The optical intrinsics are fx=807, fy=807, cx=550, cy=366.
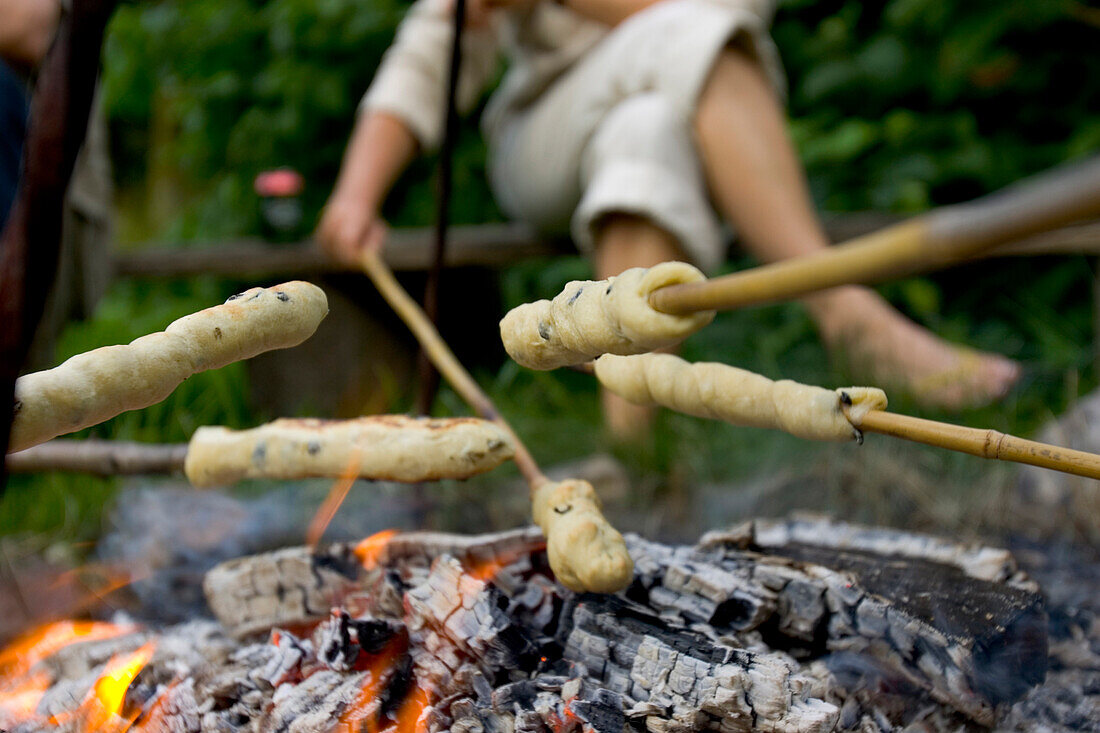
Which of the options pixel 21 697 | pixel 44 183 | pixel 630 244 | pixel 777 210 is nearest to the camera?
pixel 44 183

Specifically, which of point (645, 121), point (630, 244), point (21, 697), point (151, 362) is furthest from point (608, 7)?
point (21, 697)

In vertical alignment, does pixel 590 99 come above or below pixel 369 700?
above

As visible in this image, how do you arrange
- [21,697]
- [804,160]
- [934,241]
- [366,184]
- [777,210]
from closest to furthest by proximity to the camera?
[934,241] → [21,697] → [777,210] → [366,184] → [804,160]

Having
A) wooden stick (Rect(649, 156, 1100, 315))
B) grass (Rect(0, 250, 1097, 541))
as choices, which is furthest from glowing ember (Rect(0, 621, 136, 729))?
wooden stick (Rect(649, 156, 1100, 315))

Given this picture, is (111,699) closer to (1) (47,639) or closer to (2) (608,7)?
(1) (47,639)

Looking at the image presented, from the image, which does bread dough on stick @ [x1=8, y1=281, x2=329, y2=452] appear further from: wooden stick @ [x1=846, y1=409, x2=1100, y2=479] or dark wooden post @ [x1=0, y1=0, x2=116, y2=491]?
wooden stick @ [x1=846, y1=409, x2=1100, y2=479]

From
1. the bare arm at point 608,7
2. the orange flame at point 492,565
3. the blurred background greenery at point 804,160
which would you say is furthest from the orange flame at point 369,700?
the bare arm at point 608,7

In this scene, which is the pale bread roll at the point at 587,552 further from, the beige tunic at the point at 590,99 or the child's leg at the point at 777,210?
the child's leg at the point at 777,210
